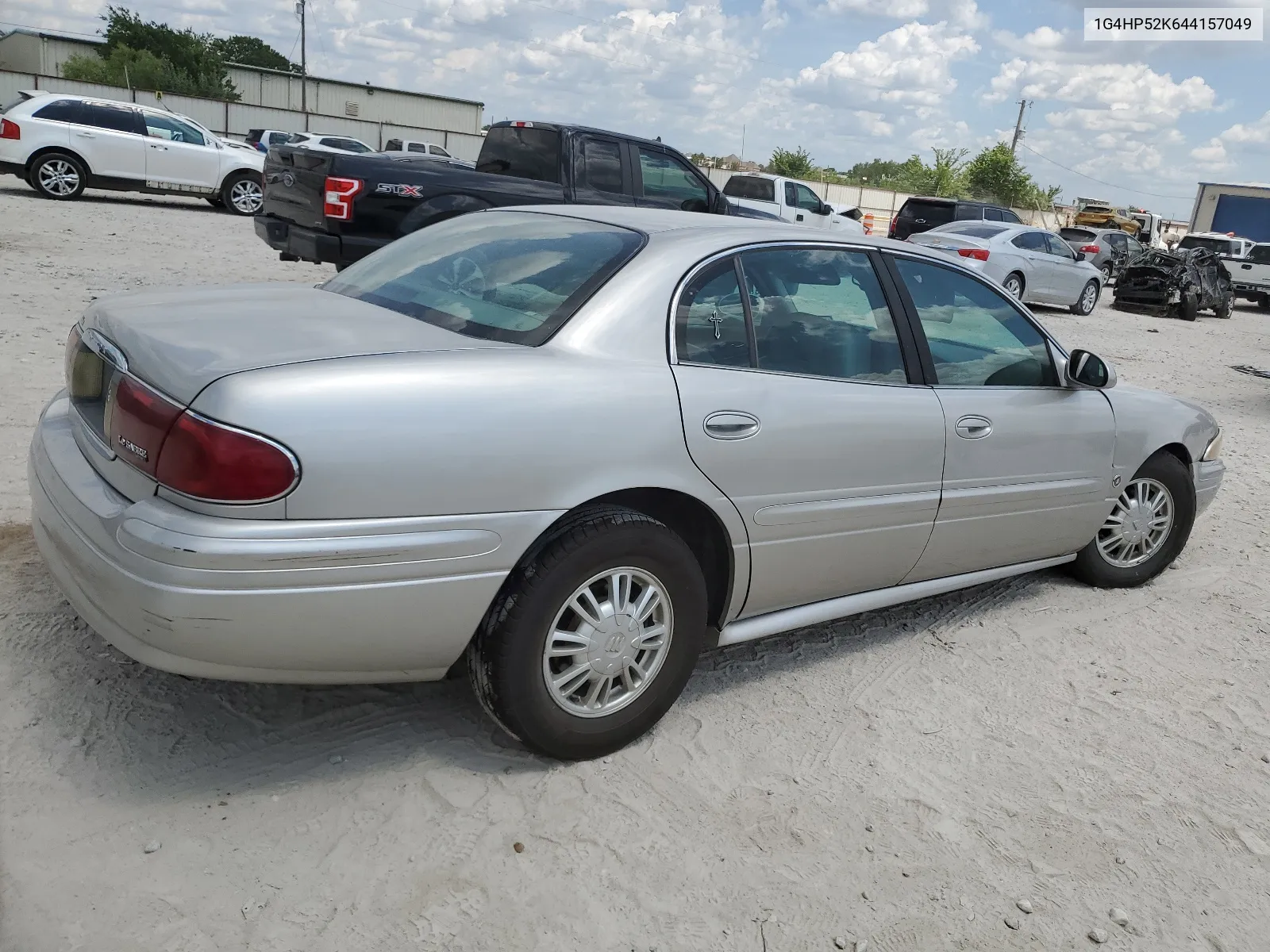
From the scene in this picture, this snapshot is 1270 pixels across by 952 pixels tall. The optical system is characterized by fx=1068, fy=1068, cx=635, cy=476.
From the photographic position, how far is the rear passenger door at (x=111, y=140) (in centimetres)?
1675

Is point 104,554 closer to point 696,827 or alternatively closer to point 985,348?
point 696,827

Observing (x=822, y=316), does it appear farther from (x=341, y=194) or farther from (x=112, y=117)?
(x=112, y=117)

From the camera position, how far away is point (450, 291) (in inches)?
132

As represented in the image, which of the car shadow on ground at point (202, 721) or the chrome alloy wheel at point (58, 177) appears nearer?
the car shadow on ground at point (202, 721)

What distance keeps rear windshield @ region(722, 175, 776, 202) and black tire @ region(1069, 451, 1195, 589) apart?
15.1 m

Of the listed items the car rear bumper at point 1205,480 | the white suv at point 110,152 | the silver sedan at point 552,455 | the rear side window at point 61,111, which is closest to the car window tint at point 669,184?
the car rear bumper at point 1205,480

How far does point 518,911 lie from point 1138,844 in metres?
1.74

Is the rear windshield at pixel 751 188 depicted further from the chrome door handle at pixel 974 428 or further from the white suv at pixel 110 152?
the chrome door handle at pixel 974 428

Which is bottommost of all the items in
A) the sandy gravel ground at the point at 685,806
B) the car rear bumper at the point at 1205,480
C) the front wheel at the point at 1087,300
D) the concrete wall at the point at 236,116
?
the sandy gravel ground at the point at 685,806

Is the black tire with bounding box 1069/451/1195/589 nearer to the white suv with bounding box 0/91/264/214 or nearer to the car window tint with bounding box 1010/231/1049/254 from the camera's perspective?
the car window tint with bounding box 1010/231/1049/254

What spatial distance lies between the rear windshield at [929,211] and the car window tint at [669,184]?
1047cm

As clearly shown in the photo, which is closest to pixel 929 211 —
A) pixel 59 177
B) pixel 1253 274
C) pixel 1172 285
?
pixel 1172 285

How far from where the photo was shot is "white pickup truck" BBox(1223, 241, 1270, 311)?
2419 centimetres

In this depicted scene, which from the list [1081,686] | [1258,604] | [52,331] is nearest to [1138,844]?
[1081,686]
